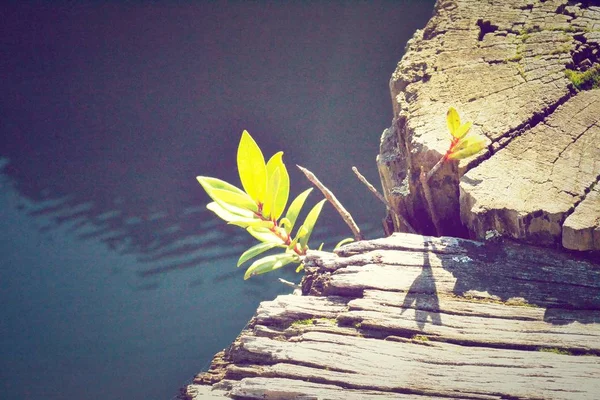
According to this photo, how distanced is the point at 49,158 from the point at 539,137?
2.99 meters

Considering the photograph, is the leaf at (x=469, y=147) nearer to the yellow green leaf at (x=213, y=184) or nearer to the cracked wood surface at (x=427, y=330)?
the cracked wood surface at (x=427, y=330)

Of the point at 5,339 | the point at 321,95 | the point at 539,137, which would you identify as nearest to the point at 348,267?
the point at 539,137

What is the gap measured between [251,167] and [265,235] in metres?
0.24

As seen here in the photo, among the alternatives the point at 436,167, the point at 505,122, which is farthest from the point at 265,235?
the point at 505,122

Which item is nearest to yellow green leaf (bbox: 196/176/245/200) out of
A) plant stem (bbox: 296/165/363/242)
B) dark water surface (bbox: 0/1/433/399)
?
plant stem (bbox: 296/165/363/242)

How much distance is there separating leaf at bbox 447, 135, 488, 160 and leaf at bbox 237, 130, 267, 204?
468mm

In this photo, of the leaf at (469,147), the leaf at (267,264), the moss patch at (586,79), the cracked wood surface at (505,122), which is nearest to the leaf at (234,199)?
the leaf at (267,264)

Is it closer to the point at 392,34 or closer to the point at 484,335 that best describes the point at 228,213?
the point at 484,335

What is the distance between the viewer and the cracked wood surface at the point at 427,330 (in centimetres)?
78

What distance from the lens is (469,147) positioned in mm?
1014

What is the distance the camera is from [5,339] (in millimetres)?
2125

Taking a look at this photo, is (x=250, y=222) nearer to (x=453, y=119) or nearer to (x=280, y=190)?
(x=280, y=190)

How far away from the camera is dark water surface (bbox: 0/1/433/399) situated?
2068 mm

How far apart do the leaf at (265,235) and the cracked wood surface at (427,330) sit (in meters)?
0.27
